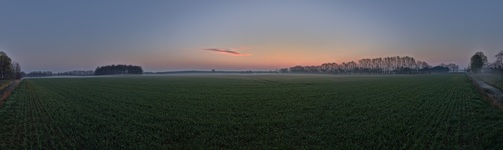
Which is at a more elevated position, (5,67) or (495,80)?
(5,67)

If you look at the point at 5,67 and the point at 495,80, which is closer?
the point at 495,80

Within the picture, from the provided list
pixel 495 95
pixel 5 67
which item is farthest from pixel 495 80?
pixel 5 67

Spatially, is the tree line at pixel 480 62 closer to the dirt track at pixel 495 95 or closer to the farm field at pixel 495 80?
the farm field at pixel 495 80

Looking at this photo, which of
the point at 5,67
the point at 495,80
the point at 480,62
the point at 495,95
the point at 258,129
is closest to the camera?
the point at 258,129

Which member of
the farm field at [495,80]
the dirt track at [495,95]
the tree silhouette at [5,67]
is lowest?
the dirt track at [495,95]

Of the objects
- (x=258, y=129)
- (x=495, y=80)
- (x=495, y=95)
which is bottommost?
(x=495, y=95)

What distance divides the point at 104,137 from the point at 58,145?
190cm

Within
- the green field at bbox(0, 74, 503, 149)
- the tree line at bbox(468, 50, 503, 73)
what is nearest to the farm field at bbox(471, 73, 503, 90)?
the green field at bbox(0, 74, 503, 149)

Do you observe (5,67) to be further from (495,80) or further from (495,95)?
(495,80)

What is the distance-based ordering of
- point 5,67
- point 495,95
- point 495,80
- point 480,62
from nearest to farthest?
1. point 495,95
2. point 495,80
3. point 5,67
4. point 480,62

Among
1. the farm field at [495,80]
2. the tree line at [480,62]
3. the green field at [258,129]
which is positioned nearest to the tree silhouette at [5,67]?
the green field at [258,129]

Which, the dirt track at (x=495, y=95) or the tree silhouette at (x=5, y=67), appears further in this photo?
the tree silhouette at (x=5, y=67)

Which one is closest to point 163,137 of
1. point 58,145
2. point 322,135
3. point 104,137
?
point 104,137

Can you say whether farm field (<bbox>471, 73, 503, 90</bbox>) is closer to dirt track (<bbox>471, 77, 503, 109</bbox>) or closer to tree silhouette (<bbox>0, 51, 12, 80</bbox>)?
dirt track (<bbox>471, 77, 503, 109</bbox>)
